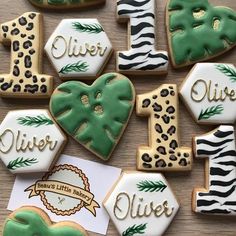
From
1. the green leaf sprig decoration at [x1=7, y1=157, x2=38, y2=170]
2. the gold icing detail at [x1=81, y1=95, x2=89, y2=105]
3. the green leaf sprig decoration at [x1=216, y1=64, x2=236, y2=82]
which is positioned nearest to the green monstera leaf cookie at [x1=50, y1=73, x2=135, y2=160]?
the gold icing detail at [x1=81, y1=95, x2=89, y2=105]

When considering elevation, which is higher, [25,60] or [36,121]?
[25,60]

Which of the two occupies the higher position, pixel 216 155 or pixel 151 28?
pixel 151 28

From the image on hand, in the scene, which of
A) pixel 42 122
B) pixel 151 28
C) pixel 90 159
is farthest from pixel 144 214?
pixel 151 28

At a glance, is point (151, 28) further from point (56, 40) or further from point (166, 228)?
point (166, 228)

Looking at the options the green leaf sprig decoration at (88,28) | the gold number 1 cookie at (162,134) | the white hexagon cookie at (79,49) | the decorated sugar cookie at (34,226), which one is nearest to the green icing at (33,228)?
the decorated sugar cookie at (34,226)

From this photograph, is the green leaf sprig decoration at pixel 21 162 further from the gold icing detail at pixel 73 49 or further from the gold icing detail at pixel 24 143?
the gold icing detail at pixel 73 49

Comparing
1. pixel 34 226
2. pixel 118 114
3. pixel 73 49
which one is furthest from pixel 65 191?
pixel 73 49

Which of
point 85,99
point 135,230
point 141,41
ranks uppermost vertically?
point 141,41

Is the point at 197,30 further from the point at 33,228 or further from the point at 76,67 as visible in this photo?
the point at 33,228
